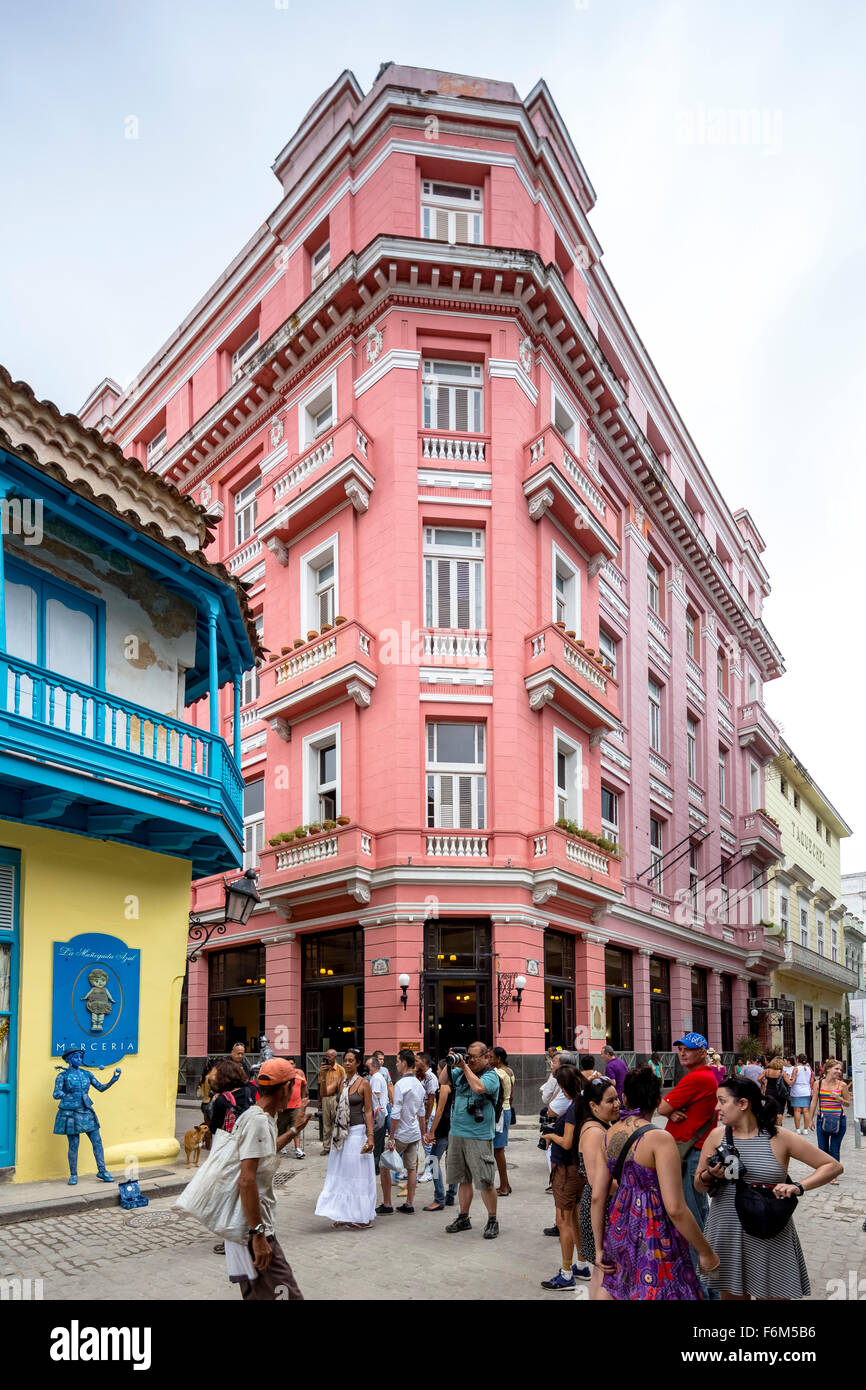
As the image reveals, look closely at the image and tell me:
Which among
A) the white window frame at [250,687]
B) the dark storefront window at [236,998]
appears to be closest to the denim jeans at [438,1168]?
the dark storefront window at [236,998]

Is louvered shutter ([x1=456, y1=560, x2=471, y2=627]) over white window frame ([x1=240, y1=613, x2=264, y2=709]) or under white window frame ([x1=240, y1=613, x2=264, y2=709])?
over

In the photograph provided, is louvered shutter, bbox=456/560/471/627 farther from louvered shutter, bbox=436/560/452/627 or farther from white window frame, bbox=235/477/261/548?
white window frame, bbox=235/477/261/548

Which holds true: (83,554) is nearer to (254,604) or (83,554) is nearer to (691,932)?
(254,604)

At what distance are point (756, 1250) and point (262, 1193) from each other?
8.74 ft

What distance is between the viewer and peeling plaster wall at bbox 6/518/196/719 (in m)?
12.6

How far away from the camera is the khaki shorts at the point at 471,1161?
9.44m

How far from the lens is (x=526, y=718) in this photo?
71.7ft

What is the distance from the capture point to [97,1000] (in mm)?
12172

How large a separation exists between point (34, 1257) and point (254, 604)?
781 inches

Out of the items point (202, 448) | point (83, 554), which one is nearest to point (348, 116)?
point (202, 448)

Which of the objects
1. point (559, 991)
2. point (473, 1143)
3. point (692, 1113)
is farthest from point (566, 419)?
point (692, 1113)

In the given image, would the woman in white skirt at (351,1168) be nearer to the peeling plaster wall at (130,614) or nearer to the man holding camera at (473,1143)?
the man holding camera at (473,1143)

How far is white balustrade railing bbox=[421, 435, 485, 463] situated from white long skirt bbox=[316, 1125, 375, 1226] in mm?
15879

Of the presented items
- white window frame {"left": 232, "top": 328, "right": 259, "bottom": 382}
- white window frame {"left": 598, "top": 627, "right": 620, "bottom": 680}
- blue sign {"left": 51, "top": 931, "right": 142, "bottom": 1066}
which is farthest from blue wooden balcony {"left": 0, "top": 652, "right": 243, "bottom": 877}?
white window frame {"left": 232, "top": 328, "right": 259, "bottom": 382}
